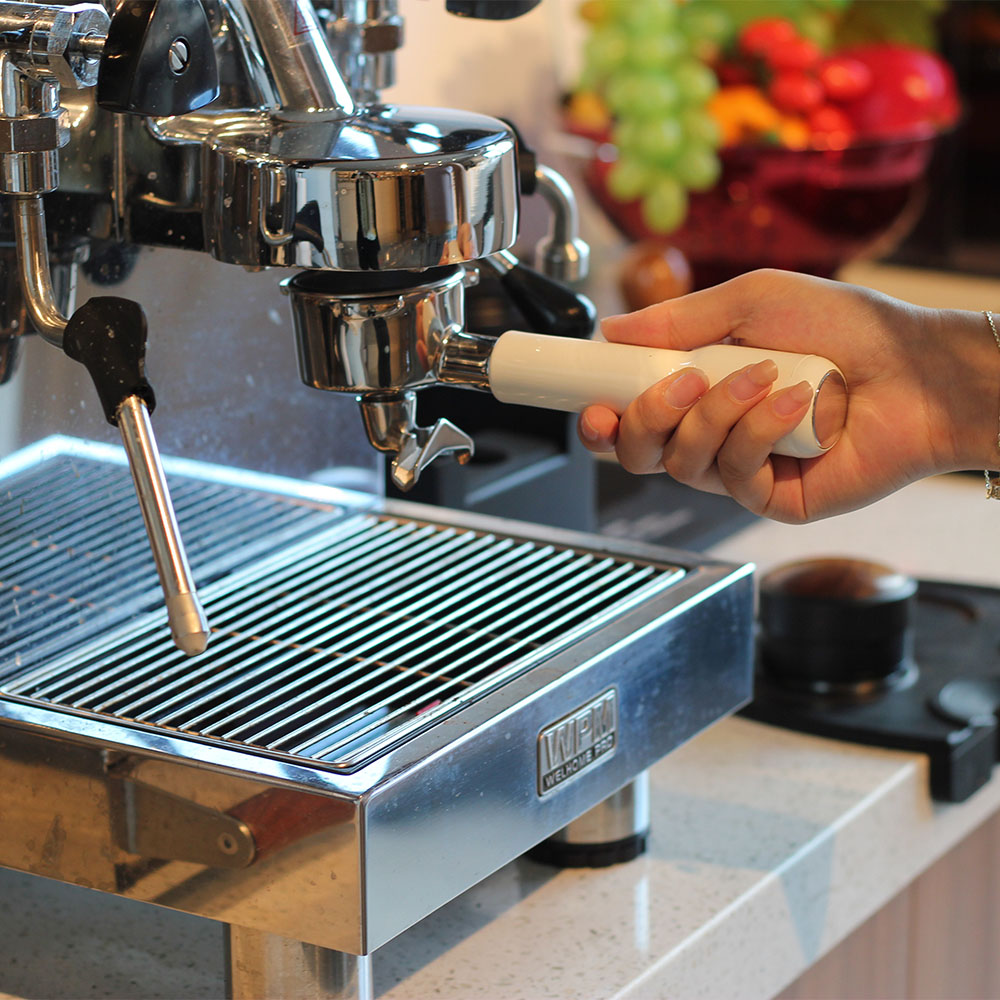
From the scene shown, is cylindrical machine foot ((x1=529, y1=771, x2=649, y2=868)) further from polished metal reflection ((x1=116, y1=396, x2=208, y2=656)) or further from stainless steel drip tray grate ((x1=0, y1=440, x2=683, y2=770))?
polished metal reflection ((x1=116, y1=396, x2=208, y2=656))

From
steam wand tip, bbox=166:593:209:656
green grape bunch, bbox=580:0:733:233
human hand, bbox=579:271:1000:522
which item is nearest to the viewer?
steam wand tip, bbox=166:593:209:656

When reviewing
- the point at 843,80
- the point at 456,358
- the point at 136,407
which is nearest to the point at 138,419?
the point at 136,407

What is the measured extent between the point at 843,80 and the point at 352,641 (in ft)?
2.34

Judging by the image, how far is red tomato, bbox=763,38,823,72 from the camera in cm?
112

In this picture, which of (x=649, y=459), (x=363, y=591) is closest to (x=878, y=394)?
(x=649, y=459)

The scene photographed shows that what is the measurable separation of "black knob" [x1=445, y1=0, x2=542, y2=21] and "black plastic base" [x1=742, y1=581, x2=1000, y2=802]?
0.36 m

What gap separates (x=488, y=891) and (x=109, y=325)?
0.98 ft

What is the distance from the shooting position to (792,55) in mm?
1121

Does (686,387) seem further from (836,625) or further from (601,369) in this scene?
(836,625)

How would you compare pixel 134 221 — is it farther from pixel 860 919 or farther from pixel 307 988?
pixel 860 919

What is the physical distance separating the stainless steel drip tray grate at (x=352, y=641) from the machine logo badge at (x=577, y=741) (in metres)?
0.03

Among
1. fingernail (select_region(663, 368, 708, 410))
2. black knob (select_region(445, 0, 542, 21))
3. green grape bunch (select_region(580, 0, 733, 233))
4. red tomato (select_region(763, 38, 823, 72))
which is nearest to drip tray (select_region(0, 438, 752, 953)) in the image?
fingernail (select_region(663, 368, 708, 410))

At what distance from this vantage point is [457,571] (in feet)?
2.19

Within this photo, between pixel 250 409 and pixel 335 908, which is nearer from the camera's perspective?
pixel 335 908
